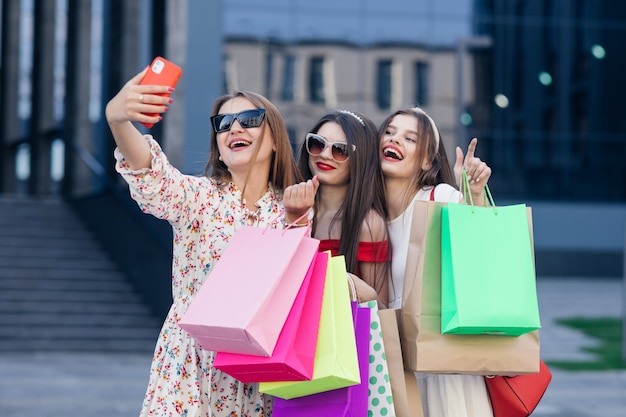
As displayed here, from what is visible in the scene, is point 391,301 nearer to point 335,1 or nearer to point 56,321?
point 56,321

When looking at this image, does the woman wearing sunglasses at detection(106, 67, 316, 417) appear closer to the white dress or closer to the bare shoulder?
the bare shoulder

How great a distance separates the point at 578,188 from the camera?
26.3 m

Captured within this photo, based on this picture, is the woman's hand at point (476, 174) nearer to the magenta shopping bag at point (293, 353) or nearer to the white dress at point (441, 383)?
the white dress at point (441, 383)

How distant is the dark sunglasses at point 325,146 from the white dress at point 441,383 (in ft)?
1.06

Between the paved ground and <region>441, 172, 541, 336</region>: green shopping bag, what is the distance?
5.61 meters

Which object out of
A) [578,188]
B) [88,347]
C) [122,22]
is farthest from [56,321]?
[578,188]

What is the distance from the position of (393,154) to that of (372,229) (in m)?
0.34

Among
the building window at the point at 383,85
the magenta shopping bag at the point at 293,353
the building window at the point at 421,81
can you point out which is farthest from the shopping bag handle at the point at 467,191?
the building window at the point at 421,81

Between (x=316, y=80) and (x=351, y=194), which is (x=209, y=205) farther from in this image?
(x=316, y=80)

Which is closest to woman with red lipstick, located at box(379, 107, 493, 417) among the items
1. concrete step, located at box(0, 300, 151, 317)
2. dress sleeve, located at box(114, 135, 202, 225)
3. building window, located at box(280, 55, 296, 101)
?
dress sleeve, located at box(114, 135, 202, 225)

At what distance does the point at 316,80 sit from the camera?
79.1 ft

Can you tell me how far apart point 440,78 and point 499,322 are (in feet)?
72.5

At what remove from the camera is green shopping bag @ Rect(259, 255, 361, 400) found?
10.4 feet

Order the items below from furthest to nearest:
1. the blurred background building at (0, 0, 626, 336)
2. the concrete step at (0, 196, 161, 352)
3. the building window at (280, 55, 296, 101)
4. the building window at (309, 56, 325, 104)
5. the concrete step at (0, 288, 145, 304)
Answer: the building window at (309, 56, 325, 104), the building window at (280, 55, 296, 101), the blurred background building at (0, 0, 626, 336), the concrete step at (0, 288, 145, 304), the concrete step at (0, 196, 161, 352)
